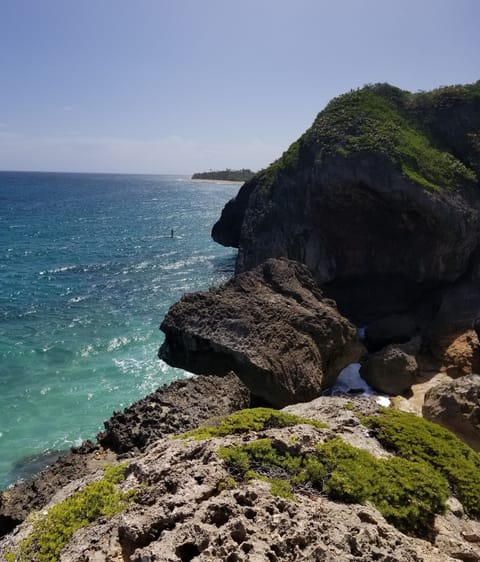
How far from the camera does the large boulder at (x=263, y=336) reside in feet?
47.3

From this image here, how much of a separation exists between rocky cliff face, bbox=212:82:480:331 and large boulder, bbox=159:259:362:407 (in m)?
13.8

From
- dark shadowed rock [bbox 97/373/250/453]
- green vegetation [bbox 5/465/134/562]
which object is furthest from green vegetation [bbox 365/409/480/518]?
green vegetation [bbox 5/465/134/562]

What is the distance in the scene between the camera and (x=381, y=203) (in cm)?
2972

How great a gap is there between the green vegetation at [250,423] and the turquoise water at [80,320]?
1192cm

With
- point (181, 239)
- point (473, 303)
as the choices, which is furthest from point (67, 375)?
point (181, 239)

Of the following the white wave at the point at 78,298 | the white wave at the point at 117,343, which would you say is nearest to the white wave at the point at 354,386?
the white wave at the point at 117,343

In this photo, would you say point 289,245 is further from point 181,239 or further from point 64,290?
point 181,239

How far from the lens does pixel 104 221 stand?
262ft

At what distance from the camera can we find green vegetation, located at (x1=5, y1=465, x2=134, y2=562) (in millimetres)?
5547

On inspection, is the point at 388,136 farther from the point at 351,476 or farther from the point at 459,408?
the point at 351,476

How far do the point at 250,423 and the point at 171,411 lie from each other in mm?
3648

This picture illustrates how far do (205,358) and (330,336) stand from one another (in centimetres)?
504

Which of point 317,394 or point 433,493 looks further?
point 317,394

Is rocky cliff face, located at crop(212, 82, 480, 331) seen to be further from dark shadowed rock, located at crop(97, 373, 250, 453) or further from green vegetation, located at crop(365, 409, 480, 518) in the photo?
green vegetation, located at crop(365, 409, 480, 518)
